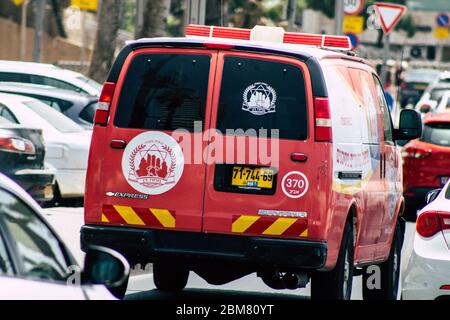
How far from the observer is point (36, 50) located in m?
32.9

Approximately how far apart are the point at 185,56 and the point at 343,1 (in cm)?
2471

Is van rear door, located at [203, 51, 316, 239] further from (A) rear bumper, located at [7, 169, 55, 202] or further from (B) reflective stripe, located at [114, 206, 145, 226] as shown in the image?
(A) rear bumper, located at [7, 169, 55, 202]

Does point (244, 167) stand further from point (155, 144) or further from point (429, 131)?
point (429, 131)

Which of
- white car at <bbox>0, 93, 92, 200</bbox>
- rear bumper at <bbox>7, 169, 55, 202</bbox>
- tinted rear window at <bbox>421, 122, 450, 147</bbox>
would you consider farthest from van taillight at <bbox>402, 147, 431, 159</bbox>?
rear bumper at <bbox>7, 169, 55, 202</bbox>

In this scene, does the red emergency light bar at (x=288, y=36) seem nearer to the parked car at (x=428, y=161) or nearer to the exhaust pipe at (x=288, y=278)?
the exhaust pipe at (x=288, y=278)

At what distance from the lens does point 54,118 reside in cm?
1958

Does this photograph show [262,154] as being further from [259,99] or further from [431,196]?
[431,196]

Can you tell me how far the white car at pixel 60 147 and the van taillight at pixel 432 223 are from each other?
9368 millimetres

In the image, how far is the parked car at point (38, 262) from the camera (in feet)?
17.0

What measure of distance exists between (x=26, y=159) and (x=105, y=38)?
17986 mm

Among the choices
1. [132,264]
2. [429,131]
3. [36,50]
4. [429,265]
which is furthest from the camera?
[36,50]

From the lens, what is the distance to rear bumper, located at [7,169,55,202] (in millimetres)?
16406

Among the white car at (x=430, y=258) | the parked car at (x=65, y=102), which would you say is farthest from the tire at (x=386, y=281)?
the parked car at (x=65, y=102)
